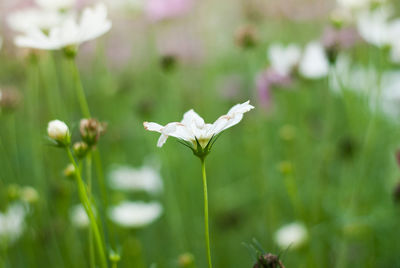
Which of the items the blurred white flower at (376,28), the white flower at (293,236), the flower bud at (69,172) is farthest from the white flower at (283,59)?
the flower bud at (69,172)

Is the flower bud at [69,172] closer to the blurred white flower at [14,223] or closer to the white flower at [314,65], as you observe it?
the blurred white flower at [14,223]

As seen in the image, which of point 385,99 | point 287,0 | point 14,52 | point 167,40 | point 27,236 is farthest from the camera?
point 167,40

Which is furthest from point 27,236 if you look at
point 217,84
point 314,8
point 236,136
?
point 314,8

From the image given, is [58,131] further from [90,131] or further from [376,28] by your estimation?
[376,28]

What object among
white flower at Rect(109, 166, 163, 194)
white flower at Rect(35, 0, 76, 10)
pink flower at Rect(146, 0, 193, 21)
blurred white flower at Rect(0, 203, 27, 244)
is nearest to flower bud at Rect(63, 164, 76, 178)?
blurred white flower at Rect(0, 203, 27, 244)

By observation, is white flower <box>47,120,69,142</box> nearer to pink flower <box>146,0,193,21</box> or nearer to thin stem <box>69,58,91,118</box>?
thin stem <box>69,58,91,118</box>

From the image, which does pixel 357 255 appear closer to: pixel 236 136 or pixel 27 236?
pixel 27 236
